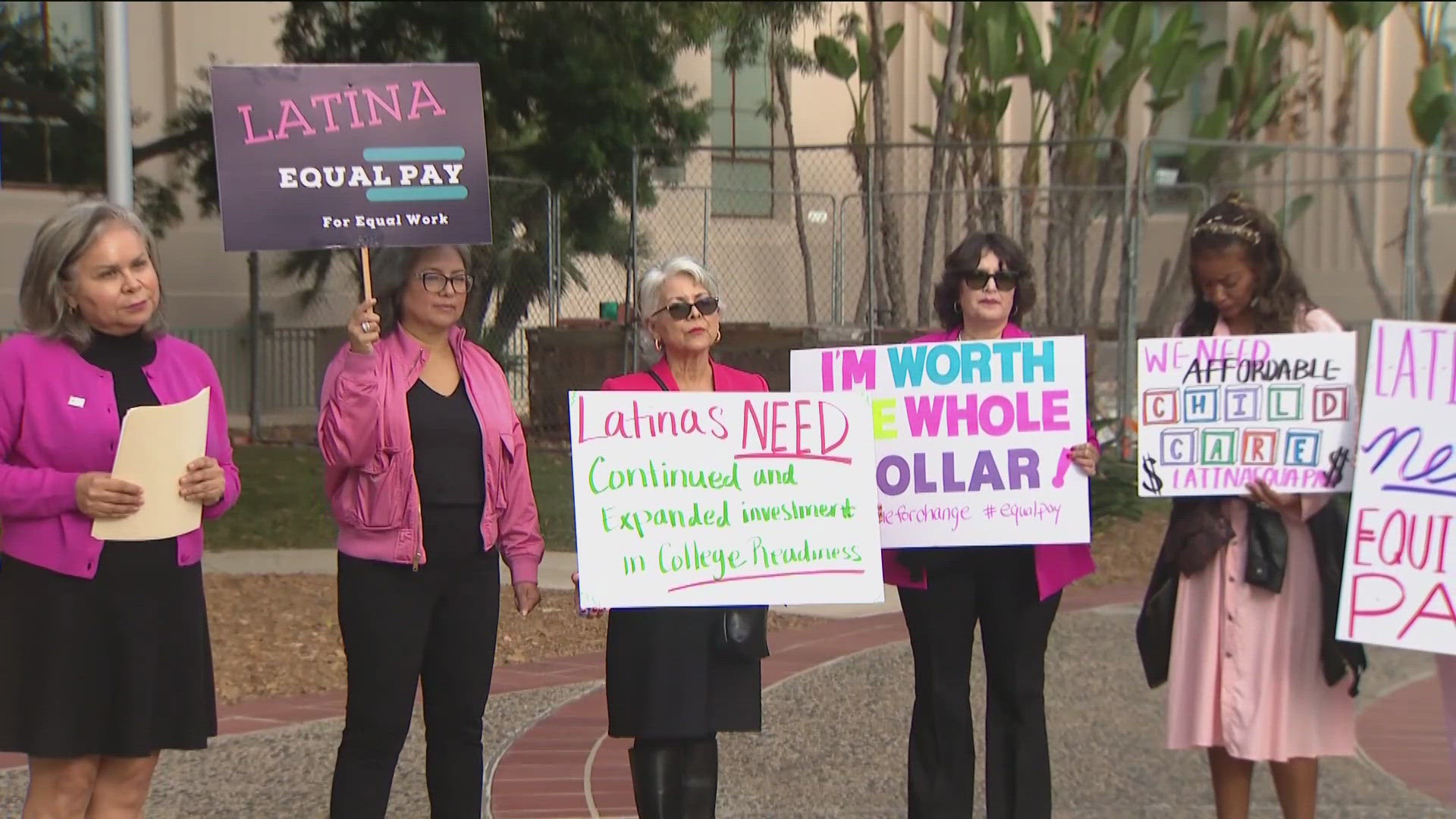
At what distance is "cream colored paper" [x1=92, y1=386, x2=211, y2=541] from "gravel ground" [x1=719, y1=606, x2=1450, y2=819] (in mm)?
2340

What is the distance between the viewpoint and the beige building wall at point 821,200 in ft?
45.4

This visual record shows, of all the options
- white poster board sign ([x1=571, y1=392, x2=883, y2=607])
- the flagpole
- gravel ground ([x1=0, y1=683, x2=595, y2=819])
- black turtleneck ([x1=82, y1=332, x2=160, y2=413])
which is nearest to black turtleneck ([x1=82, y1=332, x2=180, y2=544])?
black turtleneck ([x1=82, y1=332, x2=160, y2=413])

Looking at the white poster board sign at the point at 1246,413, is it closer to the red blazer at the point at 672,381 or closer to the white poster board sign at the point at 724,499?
the white poster board sign at the point at 724,499

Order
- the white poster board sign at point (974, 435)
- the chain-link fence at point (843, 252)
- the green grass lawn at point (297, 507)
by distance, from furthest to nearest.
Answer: the chain-link fence at point (843, 252), the green grass lawn at point (297, 507), the white poster board sign at point (974, 435)

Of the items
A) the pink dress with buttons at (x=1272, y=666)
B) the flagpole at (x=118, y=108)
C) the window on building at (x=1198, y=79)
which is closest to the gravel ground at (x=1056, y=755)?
the pink dress with buttons at (x=1272, y=666)

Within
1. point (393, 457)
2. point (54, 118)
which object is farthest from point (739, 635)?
point (54, 118)

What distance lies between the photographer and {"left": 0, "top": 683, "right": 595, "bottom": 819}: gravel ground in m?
5.40

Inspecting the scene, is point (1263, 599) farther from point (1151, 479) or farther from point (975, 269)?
point (975, 269)

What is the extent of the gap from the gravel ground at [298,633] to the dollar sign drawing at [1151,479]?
3.78 m

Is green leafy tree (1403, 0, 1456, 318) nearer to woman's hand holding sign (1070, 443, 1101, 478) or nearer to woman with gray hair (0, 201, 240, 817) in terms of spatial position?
woman's hand holding sign (1070, 443, 1101, 478)

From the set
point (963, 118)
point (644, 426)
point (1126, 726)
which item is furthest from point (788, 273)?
point (644, 426)

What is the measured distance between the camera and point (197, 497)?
388 centimetres

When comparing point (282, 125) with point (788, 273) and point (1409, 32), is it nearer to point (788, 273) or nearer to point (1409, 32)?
point (788, 273)

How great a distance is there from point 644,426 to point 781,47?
11.6 m
